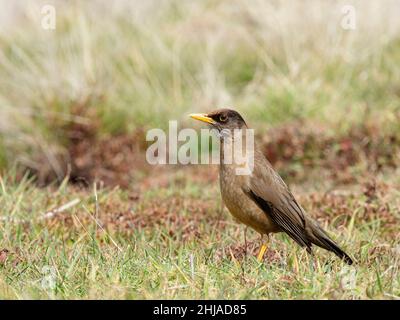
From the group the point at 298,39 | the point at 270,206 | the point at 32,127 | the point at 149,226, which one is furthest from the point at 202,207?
the point at 298,39

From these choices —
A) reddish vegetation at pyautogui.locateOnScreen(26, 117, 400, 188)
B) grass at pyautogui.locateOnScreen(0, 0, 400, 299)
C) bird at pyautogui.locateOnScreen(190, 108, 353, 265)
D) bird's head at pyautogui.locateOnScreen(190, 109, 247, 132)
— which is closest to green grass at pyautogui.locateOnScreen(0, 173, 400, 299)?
grass at pyautogui.locateOnScreen(0, 0, 400, 299)

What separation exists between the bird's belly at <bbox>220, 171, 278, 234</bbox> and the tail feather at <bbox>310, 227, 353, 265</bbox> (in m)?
0.26

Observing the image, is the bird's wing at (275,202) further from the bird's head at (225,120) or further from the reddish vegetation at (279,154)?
the reddish vegetation at (279,154)

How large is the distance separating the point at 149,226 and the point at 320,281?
2.24m

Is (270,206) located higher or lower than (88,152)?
lower

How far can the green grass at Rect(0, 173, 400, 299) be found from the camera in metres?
4.39

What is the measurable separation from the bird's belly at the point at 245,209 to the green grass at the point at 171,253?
0.17 meters

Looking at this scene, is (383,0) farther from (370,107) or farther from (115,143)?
(115,143)

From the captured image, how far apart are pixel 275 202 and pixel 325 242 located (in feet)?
1.39

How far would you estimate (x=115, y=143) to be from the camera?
10008mm

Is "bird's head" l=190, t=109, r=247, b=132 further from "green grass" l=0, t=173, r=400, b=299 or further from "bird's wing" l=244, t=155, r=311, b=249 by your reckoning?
"green grass" l=0, t=173, r=400, b=299

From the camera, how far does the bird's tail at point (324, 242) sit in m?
5.34

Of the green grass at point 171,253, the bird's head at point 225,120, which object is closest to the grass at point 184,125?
the green grass at point 171,253
